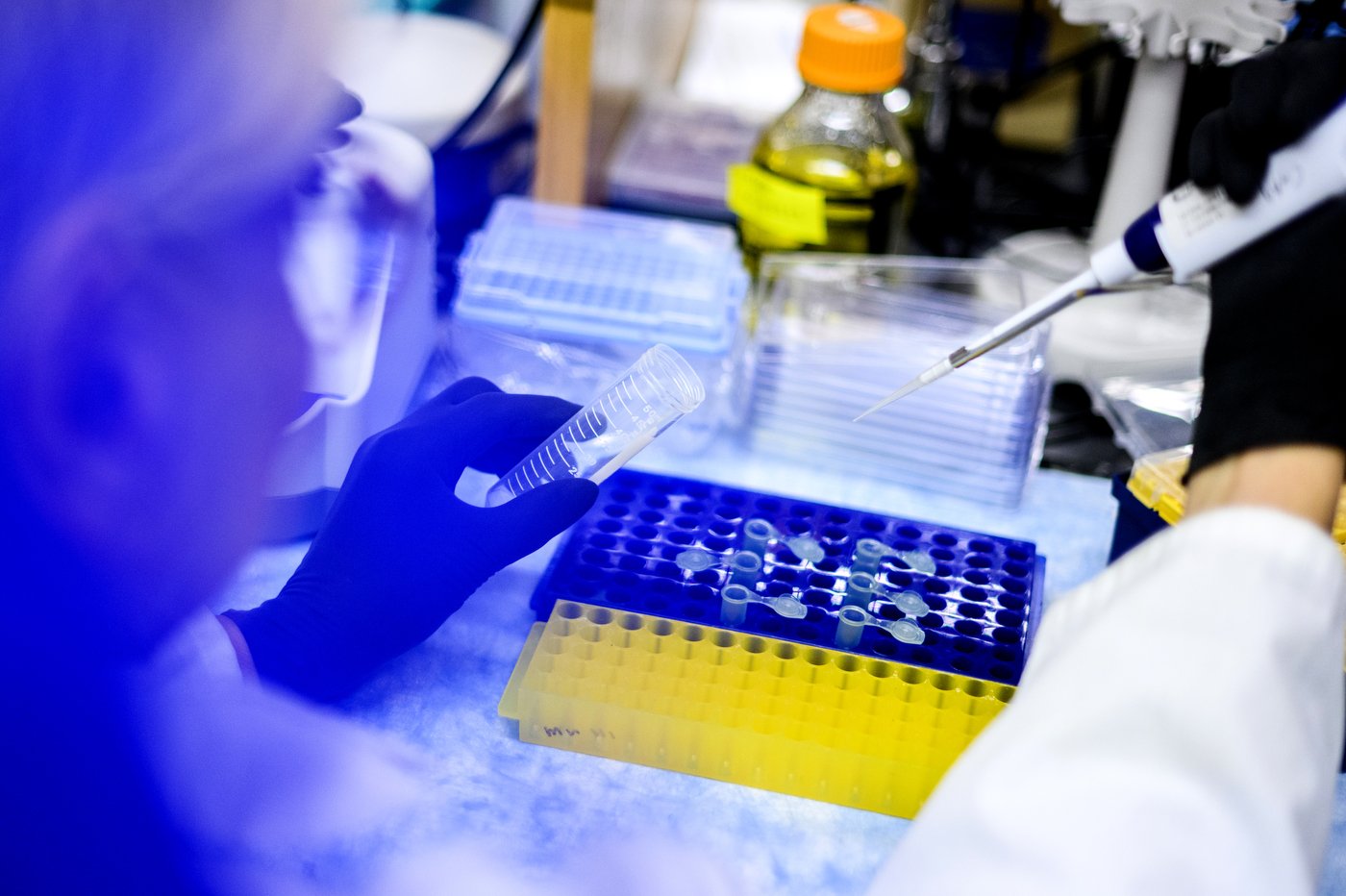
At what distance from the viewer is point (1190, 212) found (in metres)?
0.60

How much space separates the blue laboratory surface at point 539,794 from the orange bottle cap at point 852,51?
53 cm

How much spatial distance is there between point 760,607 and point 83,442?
1.38 feet

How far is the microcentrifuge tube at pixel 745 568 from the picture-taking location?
2.47 feet

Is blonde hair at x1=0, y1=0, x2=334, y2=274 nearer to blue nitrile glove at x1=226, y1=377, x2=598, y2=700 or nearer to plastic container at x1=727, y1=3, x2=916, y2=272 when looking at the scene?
blue nitrile glove at x1=226, y1=377, x2=598, y2=700

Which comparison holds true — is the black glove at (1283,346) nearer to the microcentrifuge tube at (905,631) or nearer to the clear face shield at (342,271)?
the microcentrifuge tube at (905,631)

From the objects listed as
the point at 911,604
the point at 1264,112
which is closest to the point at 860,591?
the point at 911,604

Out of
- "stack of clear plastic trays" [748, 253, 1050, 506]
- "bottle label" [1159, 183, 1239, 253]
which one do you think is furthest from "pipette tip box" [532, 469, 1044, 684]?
"bottle label" [1159, 183, 1239, 253]

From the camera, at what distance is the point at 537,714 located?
0.65 metres

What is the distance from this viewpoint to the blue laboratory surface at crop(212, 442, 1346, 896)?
0.60 metres

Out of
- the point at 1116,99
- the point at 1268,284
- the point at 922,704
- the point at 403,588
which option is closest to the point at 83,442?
the point at 403,588

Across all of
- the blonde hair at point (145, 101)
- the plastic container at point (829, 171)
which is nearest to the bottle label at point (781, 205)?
the plastic container at point (829, 171)

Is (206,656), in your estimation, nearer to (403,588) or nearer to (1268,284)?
(403,588)

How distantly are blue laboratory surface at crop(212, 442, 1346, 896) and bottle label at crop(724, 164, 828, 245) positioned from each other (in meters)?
0.45

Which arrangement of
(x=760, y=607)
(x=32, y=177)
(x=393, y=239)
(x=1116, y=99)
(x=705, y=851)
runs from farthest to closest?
(x=1116, y=99)
(x=393, y=239)
(x=760, y=607)
(x=705, y=851)
(x=32, y=177)
